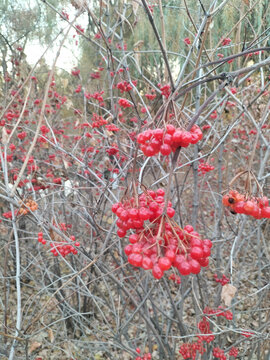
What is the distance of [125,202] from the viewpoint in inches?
40.0

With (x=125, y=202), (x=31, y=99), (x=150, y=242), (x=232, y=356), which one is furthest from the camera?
(x=31, y=99)

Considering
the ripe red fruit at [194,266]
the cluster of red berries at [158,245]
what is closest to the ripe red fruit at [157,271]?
the cluster of red berries at [158,245]

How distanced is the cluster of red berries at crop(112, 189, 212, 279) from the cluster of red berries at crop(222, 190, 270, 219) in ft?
0.55

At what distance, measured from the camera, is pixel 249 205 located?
3.11ft

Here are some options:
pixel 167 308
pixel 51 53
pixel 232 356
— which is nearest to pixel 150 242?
pixel 232 356

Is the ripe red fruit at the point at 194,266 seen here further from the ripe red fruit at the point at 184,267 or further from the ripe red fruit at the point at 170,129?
the ripe red fruit at the point at 170,129

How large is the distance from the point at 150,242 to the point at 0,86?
5.40 meters

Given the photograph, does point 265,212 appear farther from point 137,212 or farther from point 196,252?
point 137,212

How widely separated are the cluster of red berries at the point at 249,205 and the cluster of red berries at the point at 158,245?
0.17 metres

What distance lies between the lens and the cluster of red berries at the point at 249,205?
95 centimetres

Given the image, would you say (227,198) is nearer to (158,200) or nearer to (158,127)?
(158,200)

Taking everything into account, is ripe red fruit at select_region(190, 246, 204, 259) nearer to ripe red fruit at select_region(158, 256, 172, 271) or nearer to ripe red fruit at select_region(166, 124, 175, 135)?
ripe red fruit at select_region(158, 256, 172, 271)

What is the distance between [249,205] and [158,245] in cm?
36

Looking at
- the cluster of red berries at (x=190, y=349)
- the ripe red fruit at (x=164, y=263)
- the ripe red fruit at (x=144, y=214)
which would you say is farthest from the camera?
the cluster of red berries at (x=190, y=349)
